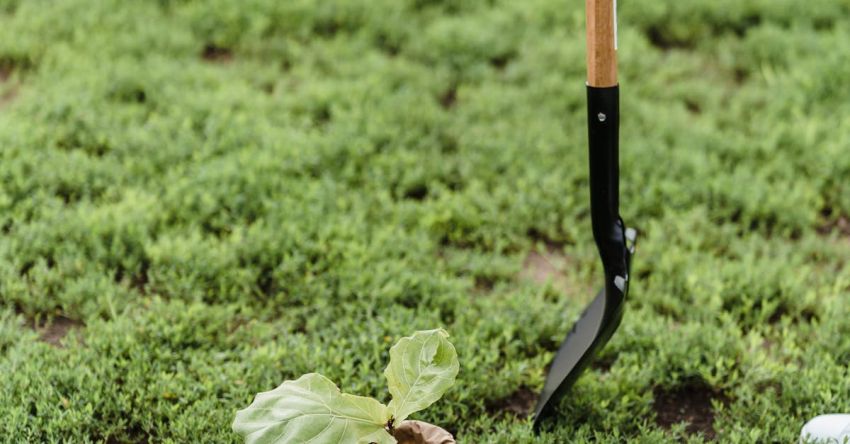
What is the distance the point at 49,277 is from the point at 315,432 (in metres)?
1.37

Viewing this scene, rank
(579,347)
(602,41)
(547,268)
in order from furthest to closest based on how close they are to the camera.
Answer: (547,268) → (579,347) → (602,41)

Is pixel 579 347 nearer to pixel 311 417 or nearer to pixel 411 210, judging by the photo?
pixel 311 417

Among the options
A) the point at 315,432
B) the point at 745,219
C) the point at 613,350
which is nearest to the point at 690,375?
the point at 613,350

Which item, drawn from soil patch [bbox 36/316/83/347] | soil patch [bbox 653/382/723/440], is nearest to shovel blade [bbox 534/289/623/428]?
soil patch [bbox 653/382/723/440]

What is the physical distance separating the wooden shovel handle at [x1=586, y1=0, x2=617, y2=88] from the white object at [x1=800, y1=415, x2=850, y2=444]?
115 centimetres

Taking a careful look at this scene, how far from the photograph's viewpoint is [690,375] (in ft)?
8.66

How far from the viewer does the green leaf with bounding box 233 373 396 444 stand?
1.97m

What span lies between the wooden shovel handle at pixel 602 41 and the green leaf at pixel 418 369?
0.81 m

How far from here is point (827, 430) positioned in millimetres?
2270

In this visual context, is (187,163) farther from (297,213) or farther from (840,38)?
(840,38)

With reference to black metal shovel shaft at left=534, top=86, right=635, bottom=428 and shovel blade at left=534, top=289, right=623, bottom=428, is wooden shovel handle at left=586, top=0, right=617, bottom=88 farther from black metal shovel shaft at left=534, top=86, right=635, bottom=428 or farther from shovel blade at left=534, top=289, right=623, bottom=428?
shovel blade at left=534, top=289, right=623, bottom=428

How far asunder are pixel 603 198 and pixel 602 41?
44 centimetres

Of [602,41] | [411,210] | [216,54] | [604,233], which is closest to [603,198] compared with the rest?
[604,233]

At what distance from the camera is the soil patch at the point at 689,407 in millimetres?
2506
